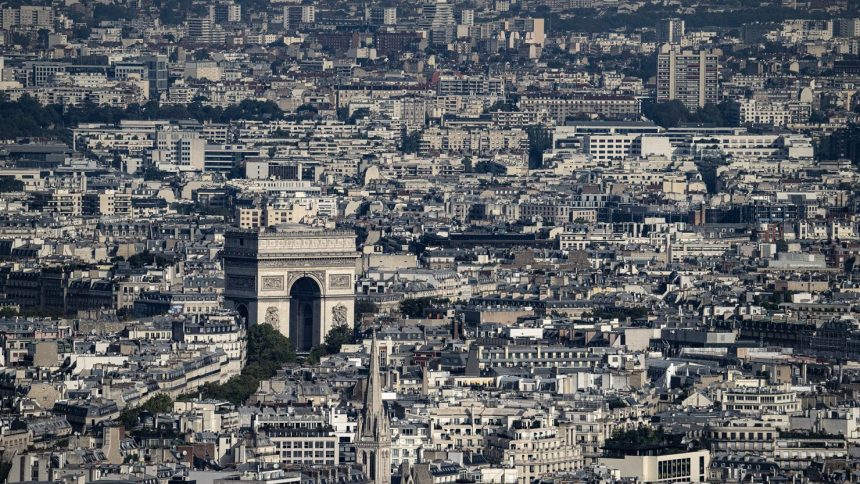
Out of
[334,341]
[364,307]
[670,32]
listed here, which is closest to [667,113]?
[670,32]

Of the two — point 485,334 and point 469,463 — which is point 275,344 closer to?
point 485,334

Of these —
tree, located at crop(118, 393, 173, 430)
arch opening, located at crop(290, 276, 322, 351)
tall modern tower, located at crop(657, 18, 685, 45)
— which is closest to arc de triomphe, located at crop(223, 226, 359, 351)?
arch opening, located at crop(290, 276, 322, 351)

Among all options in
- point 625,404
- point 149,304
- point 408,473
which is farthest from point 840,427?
point 149,304

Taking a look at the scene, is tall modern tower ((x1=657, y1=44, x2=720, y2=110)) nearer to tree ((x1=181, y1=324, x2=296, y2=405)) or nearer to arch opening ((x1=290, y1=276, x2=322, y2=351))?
arch opening ((x1=290, y1=276, x2=322, y2=351))

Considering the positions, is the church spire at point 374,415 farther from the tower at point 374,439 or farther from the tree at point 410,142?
the tree at point 410,142

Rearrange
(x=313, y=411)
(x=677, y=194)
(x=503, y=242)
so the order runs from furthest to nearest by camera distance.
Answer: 1. (x=677, y=194)
2. (x=503, y=242)
3. (x=313, y=411)

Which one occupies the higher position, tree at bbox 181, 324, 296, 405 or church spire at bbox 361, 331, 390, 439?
church spire at bbox 361, 331, 390, 439
